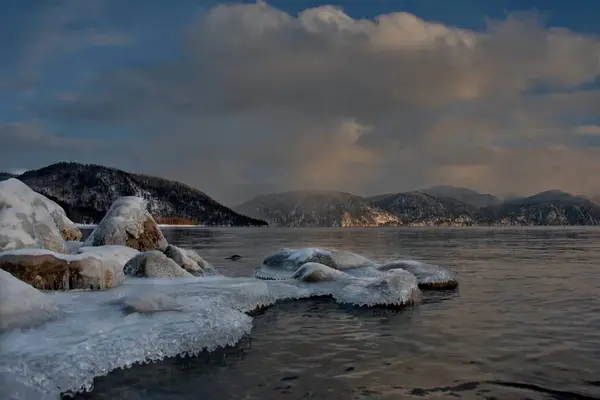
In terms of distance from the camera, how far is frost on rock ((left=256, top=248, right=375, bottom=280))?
1034 inches

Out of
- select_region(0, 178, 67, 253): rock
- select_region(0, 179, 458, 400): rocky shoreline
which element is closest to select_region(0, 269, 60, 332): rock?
select_region(0, 179, 458, 400): rocky shoreline

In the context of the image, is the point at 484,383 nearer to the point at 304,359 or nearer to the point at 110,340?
the point at 304,359

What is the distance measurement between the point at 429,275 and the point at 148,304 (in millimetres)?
14639

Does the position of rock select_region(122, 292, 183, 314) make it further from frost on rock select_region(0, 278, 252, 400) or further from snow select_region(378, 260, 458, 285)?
snow select_region(378, 260, 458, 285)

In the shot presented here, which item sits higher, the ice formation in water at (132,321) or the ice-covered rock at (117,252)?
the ice-covered rock at (117,252)

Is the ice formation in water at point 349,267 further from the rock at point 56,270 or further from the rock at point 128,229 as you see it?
the rock at point 56,270

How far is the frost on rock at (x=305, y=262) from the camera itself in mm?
26266

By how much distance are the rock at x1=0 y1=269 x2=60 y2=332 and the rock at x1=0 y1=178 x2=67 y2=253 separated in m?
9.43

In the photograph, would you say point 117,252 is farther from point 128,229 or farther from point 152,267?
point 128,229

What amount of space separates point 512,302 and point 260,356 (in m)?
11.7

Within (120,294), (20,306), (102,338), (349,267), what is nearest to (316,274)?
(349,267)

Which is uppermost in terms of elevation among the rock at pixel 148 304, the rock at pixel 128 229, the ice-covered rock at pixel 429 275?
the rock at pixel 128 229

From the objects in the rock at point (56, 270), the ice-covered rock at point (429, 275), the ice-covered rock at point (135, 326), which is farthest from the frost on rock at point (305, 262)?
the rock at point (56, 270)

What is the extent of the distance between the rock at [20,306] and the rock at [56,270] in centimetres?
495
